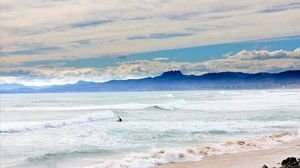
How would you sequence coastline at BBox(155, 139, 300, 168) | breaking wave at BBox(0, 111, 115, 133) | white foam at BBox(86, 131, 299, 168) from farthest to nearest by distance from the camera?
breaking wave at BBox(0, 111, 115, 133)
white foam at BBox(86, 131, 299, 168)
coastline at BBox(155, 139, 300, 168)

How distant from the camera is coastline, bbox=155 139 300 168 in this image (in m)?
13.7

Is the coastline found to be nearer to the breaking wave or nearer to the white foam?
the white foam

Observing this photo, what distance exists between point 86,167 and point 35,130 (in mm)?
15276

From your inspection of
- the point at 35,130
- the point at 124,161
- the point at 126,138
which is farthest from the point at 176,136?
the point at 35,130

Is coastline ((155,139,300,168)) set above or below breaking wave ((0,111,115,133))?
above

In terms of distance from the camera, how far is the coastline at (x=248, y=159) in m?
13.7

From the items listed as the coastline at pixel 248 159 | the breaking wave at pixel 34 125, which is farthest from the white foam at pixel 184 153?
the breaking wave at pixel 34 125

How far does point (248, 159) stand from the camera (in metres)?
14.7

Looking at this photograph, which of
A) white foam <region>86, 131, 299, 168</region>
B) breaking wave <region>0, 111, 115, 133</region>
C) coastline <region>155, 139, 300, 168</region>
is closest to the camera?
coastline <region>155, 139, 300, 168</region>

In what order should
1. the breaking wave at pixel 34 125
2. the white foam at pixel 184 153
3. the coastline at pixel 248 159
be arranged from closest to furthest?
the coastline at pixel 248 159 → the white foam at pixel 184 153 → the breaking wave at pixel 34 125

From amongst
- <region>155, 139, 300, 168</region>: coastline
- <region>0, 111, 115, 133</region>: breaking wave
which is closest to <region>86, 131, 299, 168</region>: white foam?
<region>155, 139, 300, 168</region>: coastline

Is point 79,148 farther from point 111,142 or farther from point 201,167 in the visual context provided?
point 201,167

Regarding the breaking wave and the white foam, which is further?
the breaking wave

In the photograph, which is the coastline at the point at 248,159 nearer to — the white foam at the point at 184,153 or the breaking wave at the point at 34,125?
the white foam at the point at 184,153
